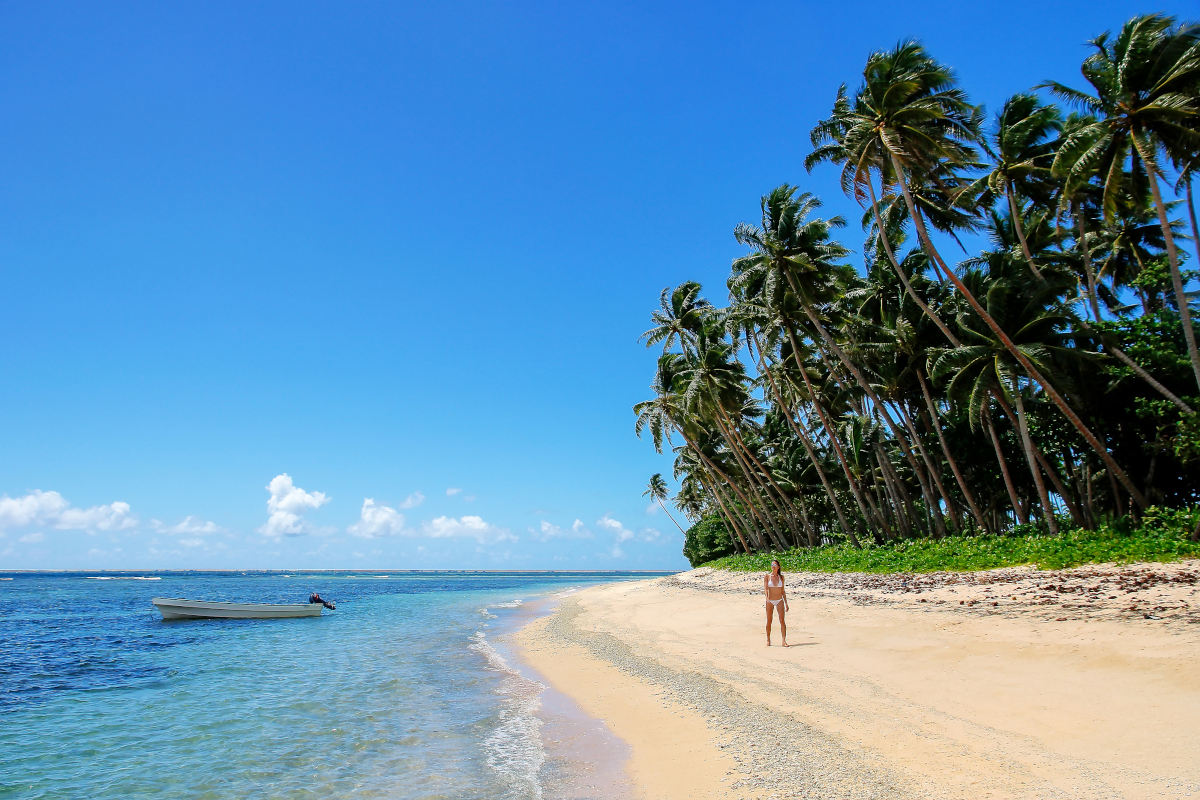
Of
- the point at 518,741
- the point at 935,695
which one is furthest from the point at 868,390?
the point at 518,741

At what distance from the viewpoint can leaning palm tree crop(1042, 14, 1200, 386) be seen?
48.9 ft

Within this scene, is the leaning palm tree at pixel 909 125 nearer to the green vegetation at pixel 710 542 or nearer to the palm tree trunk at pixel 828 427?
the palm tree trunk at pixel 828 427

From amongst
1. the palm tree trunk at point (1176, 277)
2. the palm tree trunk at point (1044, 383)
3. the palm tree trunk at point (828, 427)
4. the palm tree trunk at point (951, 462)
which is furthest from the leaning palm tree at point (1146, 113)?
the palm tree trunk at point (828, 427)

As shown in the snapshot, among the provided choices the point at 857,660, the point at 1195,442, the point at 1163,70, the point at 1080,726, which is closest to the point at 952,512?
the point at 1195,442

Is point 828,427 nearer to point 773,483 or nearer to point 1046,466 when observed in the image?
point 1046,466

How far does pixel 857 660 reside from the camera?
10.3 m

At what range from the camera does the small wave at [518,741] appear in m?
6.93

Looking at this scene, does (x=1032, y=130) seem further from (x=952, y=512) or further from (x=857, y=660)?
(x=857, y=660)

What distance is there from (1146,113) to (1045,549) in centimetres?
1134

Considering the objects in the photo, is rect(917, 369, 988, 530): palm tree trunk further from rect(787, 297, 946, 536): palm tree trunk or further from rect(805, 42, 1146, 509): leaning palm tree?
rect(805, 42, 1146, 509): leaning palm tree

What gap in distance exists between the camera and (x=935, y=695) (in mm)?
7969

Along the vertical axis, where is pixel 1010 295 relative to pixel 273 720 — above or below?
above

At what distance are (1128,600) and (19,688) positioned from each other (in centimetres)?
2365

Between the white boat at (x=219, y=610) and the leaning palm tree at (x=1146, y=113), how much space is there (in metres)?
36.3
